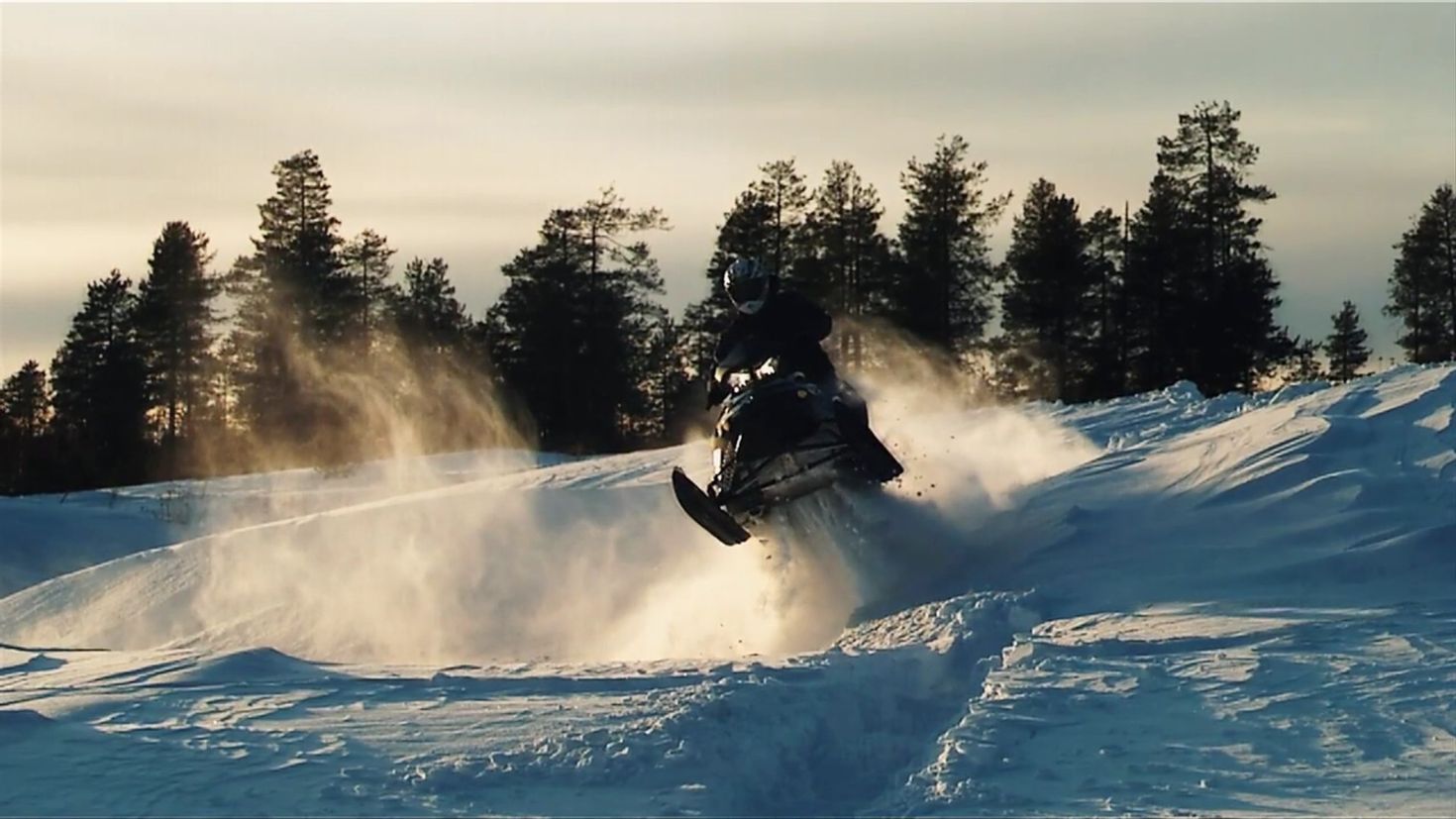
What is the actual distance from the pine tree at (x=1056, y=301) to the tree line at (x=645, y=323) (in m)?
0.06

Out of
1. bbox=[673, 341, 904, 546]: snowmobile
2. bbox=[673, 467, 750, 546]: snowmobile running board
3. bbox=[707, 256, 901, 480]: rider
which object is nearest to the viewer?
bbox=[673, 467, 750, 546]: snowmobile running board

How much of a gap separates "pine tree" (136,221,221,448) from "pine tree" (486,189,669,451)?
11.7m

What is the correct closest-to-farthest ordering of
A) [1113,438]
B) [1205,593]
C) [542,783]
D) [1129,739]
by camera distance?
[542,783], [1129,739], [1205,593], [1113,438]

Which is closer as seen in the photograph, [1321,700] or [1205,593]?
[1321,700]

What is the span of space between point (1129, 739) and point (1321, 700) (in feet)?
3.54

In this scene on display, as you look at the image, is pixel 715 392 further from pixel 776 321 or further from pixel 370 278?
pixel 370 278

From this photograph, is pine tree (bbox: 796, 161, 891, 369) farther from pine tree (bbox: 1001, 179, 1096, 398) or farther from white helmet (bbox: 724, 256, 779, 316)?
white helmet (bbox: 724, 256, 779, 316)

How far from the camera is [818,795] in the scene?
21.7ft

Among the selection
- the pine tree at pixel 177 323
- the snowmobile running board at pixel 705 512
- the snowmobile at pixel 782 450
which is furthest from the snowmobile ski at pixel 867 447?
the pine tree at pixel 177 323

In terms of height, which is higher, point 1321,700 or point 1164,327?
point 1164,327

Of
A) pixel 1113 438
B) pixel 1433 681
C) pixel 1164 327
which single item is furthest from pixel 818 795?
pixel 1164 327

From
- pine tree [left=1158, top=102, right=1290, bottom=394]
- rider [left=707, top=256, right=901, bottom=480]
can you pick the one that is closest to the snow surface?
rider [left=707, top=256, right=901, bottom=480]

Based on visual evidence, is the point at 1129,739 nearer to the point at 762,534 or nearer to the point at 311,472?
the point at 762,534

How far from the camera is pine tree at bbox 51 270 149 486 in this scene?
5409cm
